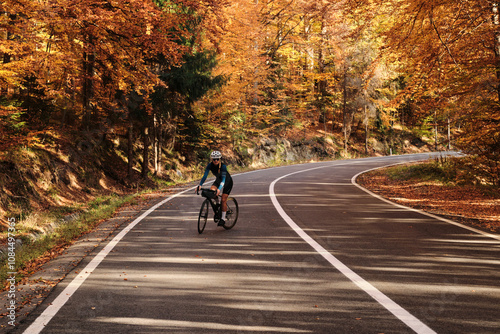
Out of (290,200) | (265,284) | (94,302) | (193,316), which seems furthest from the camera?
(290,200)

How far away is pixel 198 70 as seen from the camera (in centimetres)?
2112

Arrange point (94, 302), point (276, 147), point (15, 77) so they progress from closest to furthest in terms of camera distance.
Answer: point (94, 302) < point (15, 77) < point (276, 147)

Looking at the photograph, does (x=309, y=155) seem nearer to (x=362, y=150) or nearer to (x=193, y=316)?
(x=362, y=150)

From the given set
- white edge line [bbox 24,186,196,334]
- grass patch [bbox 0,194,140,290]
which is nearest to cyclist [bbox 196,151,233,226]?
white edge line [bbox 24,186,196,334]

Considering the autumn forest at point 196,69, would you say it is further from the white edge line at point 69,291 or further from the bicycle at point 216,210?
the white edge line at point 69,291

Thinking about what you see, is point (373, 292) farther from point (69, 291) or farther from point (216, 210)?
point (216, 210)

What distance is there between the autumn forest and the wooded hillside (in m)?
0.06

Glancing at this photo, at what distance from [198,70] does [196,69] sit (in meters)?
0.15

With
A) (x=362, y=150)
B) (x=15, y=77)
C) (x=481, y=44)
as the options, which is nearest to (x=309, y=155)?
(x=362, y=150)

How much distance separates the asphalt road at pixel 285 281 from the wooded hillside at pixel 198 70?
488cm

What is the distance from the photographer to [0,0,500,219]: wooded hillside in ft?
36.3

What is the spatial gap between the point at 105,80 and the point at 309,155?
83.2ft

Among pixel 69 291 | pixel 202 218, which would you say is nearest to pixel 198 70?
pixel 202 218

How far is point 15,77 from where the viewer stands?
11797 millimetres
